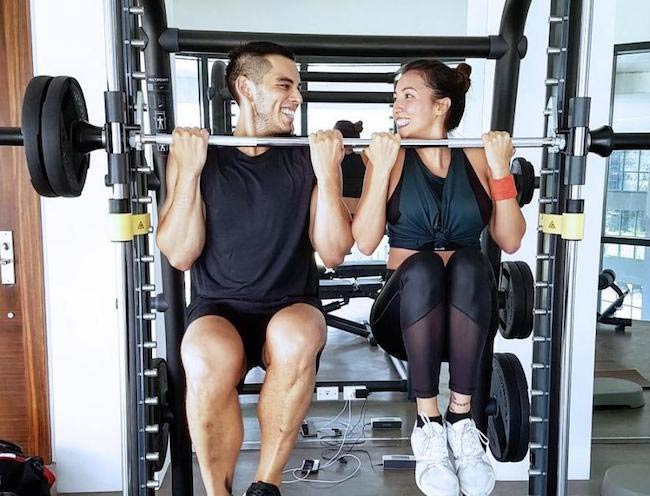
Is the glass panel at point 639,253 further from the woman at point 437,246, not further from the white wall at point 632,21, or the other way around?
the woman at point 437,246

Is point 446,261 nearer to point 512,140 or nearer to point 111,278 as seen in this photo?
point 512,140

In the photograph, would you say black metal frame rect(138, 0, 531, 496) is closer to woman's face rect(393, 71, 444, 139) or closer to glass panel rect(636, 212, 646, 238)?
woman's face rect(393, 71, 444, 139)

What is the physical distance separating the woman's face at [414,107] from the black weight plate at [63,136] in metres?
0.83

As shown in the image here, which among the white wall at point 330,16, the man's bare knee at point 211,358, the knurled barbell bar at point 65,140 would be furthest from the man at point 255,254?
the white wall at point 330,16

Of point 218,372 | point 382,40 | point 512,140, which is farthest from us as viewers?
point 382,40

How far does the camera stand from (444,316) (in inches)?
60.6

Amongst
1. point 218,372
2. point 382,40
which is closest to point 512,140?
point 382,40

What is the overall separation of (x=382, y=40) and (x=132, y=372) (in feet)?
3.78

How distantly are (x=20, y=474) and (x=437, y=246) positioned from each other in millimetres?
1671

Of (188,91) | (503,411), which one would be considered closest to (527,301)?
(503,411)

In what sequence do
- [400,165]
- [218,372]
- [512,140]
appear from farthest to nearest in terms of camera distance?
1. [400,165]
2. [512,140]
3. [218,372]

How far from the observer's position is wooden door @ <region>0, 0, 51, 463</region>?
247cm

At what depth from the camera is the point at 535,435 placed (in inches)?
72.5

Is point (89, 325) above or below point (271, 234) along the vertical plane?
below
